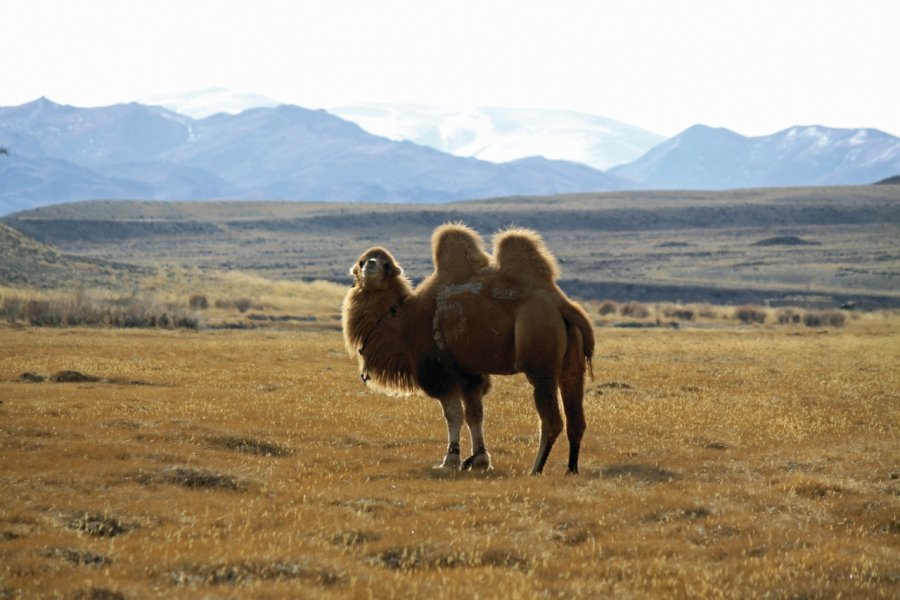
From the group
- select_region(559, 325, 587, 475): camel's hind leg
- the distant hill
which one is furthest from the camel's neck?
the distant hill

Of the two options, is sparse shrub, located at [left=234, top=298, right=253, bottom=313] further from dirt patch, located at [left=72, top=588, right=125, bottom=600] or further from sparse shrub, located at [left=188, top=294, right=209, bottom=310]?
dirt patch, located at [left=72, top=588, right=125, bottom=600]

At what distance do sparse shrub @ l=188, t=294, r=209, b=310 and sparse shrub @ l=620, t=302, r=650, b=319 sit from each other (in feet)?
76.8

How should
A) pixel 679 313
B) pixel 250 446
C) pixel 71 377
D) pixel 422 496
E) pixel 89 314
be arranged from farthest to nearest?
1. pixel 679 313
2. pixel 89 314
3. pixel 71 377
4. pixel 250 446
5. pixel 422 496

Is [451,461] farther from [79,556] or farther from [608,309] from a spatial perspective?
[608,309]

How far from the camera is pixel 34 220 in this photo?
13575 centimetres

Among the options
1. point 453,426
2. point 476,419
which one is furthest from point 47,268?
point 476,419

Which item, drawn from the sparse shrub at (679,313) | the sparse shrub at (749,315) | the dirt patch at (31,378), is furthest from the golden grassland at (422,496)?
the sparse shrub at (679,313)

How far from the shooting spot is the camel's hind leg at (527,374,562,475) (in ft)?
45.1

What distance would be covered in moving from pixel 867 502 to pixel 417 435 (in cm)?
723

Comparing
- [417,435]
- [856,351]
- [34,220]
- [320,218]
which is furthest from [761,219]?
[417,435]

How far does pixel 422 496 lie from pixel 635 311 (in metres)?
55.2

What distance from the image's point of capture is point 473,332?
1427 centimetres

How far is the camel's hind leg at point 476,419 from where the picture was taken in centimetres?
1438

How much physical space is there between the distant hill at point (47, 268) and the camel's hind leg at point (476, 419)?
1924 inches
